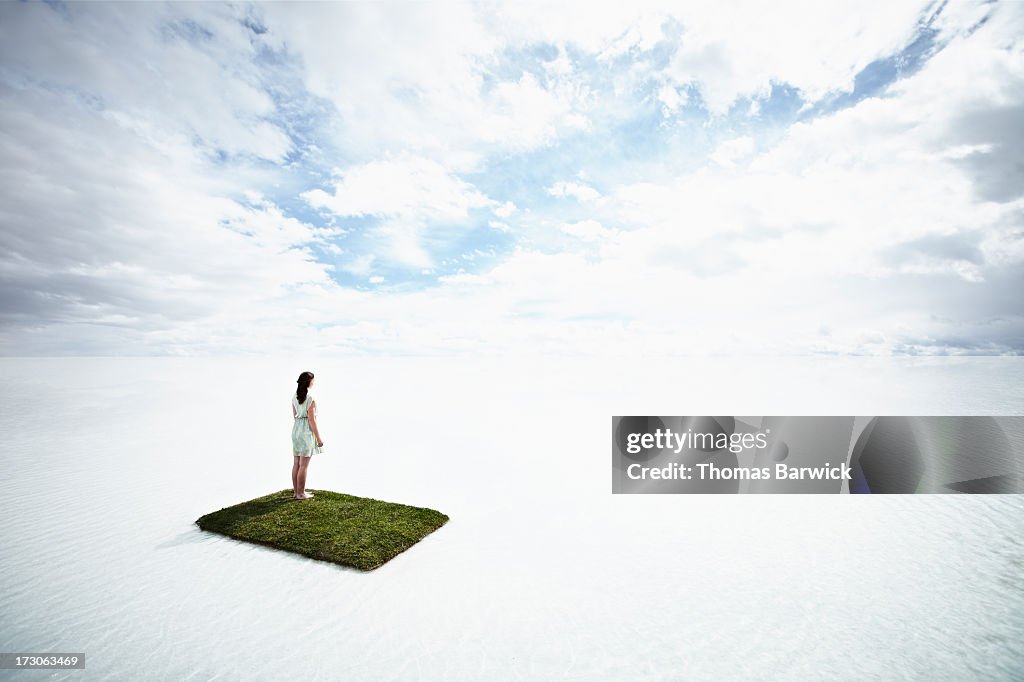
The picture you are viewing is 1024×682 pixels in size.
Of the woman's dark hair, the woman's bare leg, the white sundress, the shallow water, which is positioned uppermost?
the woman's dark hair

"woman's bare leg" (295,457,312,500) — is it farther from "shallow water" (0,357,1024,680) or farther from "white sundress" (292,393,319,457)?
"shallow water" (0,357,1024,680)

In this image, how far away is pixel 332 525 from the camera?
8.99 meters

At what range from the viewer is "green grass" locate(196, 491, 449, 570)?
7.91 meters

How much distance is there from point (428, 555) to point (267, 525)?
348cm

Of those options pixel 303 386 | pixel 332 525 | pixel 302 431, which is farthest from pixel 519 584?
pixel 303 386

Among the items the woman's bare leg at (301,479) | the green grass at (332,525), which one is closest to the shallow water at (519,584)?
the green grass at (332,525)

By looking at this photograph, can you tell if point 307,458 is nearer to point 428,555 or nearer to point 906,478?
point 428,555

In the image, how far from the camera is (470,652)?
5.74 m

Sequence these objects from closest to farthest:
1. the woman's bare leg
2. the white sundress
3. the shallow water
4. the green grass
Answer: the shallow water
the green grass
the white sundress
the woman's bare leg

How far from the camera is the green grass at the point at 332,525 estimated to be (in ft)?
25.9

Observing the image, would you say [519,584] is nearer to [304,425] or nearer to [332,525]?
[332,525]

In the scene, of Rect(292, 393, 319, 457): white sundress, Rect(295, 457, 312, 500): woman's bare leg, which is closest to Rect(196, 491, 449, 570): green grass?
Rect(295, 457, 312, 500): woman's bare leg

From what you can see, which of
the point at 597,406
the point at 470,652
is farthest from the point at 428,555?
the point at 597,406

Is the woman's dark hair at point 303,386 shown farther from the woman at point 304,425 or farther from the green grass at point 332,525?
the green grass at point 332,525
